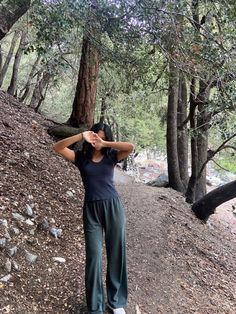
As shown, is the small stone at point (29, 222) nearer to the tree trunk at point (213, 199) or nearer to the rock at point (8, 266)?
the rock at point (8, 266)

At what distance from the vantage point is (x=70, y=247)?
507 cm

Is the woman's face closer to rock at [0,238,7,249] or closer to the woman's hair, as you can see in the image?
the woman's hair

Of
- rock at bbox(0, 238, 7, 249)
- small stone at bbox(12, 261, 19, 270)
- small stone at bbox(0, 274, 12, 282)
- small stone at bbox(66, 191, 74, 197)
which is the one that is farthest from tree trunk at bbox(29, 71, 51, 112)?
small stone at bbox(0, 274, 12, 282)

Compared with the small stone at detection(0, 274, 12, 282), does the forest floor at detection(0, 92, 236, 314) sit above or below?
above

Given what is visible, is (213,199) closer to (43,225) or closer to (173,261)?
(173,261)

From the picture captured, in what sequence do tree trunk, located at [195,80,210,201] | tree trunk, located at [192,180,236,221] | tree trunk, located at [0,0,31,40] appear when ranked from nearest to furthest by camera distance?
tree trunk, located at [0,0,31,40] → tree trunk, located at [192,180,236,221] → tree trunk, located at [195,80,210,201]

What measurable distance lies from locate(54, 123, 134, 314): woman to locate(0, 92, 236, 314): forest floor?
442 mm

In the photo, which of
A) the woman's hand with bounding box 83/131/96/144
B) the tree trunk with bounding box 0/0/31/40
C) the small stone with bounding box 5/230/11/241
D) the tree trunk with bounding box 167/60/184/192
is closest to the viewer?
the woman's hand with bounding box 83/131/96/144

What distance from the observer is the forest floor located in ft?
13.8

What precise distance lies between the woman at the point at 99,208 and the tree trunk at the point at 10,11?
1.99 metres

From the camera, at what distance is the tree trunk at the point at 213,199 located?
8.35 meters

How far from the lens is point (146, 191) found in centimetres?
955

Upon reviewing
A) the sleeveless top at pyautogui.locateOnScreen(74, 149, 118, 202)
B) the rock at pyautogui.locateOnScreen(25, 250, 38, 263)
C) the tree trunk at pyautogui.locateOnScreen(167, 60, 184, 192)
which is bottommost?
the rock at pyautogui.locateOnScreen(25, 250, 38, 263)

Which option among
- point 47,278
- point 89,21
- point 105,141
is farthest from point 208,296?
point 89,21
